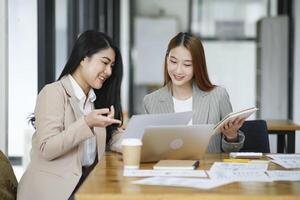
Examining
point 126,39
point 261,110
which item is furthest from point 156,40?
point 261,110

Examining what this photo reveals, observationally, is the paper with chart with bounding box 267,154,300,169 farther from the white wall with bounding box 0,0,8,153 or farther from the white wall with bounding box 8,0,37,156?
the white wall with bounding box 8,0,37,156

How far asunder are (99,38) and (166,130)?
595 mm

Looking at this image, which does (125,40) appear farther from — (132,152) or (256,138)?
(132,152)

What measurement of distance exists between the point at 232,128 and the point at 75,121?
637mm

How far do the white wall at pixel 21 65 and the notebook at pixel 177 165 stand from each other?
1008 mm

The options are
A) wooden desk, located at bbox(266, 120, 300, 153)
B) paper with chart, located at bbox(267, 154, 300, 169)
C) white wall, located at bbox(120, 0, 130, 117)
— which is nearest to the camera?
paper with chart, located at bbox(267, 154, 300, 169)

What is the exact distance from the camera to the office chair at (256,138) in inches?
102

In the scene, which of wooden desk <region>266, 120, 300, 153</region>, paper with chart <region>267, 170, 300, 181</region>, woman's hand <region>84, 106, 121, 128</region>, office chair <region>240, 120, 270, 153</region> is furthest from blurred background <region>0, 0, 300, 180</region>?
wooden desk <region>266, 120, 300, 153</region>

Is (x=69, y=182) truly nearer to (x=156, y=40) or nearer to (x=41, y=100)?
(x=41, y=100)

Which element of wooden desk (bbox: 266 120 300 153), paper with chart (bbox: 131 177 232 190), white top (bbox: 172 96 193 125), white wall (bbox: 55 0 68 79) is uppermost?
white wall (bbox: 55 0 68 79)

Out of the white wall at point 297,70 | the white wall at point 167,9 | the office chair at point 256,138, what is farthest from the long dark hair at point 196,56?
the white wall at point 167,9

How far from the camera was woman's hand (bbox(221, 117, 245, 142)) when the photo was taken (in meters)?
1.98

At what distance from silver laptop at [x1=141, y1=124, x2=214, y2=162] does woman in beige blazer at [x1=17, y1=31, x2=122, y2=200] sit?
6.3 inches

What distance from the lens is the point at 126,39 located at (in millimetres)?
7797
